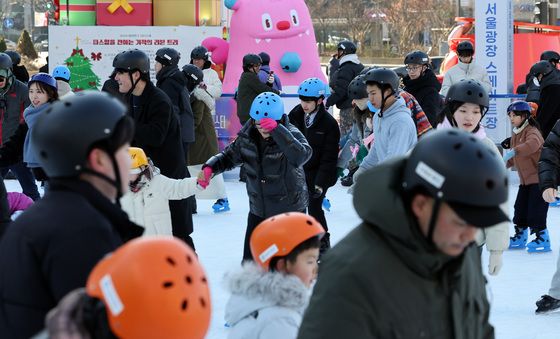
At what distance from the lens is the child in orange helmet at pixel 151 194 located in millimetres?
6457

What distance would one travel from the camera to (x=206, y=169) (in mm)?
6699

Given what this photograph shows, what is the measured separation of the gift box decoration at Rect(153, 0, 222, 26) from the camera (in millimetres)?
16656

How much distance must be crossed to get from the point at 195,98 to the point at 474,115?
6.06 meters

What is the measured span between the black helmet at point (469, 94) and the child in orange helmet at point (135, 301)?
400cm

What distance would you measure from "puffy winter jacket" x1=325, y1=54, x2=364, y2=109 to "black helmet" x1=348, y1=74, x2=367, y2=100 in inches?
125

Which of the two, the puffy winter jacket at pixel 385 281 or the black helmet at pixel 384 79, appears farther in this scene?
the black helmet at pixel 384 79

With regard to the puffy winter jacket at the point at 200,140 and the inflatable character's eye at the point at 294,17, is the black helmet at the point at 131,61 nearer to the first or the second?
the puffy winter jacket at the point at 200,140

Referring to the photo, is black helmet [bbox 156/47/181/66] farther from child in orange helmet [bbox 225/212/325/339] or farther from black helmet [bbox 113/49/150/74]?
child in orange helmet [bbox 225/212/325/339]

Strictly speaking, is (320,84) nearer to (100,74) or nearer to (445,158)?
(445,158)

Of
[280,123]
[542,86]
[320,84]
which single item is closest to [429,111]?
[542,86]

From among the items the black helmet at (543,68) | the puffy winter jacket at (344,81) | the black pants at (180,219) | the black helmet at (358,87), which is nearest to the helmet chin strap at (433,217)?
the black pants at (180,219)

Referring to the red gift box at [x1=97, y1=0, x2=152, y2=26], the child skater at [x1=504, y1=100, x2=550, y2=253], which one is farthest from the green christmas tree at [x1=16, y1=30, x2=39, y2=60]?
the child skater at [x1=504, y1=100, x2=550, y2=253]

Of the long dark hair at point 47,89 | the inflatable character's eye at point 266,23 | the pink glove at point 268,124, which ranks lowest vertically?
the pink glove at point 268,124

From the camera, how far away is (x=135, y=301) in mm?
2045
